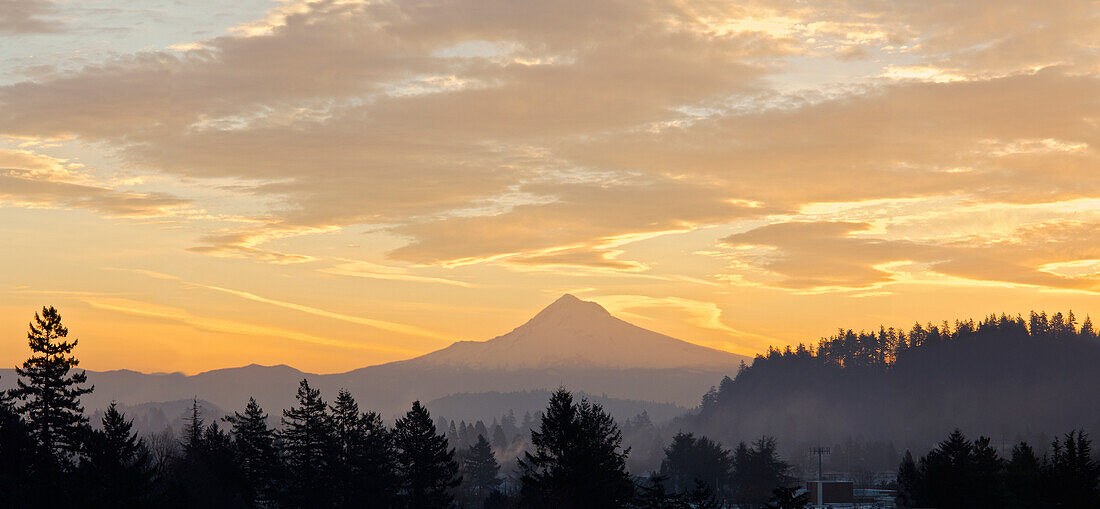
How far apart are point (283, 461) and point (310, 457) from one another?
4785 millimetres

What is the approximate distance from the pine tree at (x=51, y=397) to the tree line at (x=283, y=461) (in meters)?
0.10

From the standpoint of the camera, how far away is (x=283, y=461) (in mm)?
105375

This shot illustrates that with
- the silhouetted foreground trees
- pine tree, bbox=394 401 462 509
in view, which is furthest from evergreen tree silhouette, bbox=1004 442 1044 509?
pine tree, bbox=394 401 462 509

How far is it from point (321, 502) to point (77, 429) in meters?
25.1

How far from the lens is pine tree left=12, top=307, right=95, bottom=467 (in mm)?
82125

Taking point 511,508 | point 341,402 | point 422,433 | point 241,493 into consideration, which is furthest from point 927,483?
point 241,493

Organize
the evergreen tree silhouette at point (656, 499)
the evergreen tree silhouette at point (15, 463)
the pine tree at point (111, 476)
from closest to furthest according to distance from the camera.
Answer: the evergreen tree silhouette at point (15, 463)
the pine tree at point (111, 476)
the evergreen tree silhouette at point (656, 499)

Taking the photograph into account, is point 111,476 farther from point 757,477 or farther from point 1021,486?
point 757,477

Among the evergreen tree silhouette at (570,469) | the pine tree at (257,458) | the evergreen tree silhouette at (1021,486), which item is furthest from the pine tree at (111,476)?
the evergreen tree silhouette at (1021,486)

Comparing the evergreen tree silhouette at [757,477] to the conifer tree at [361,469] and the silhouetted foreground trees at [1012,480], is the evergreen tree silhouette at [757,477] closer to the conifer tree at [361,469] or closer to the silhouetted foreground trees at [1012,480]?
the silhouetted foreground trees at [1012,480]

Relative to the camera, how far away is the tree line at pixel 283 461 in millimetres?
76188

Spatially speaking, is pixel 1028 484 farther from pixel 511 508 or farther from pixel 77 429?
pixel 77 429

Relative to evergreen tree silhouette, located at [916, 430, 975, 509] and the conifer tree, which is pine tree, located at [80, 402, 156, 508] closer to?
the conifer tree

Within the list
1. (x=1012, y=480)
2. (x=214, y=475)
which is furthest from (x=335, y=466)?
(x=1012, y=480)
